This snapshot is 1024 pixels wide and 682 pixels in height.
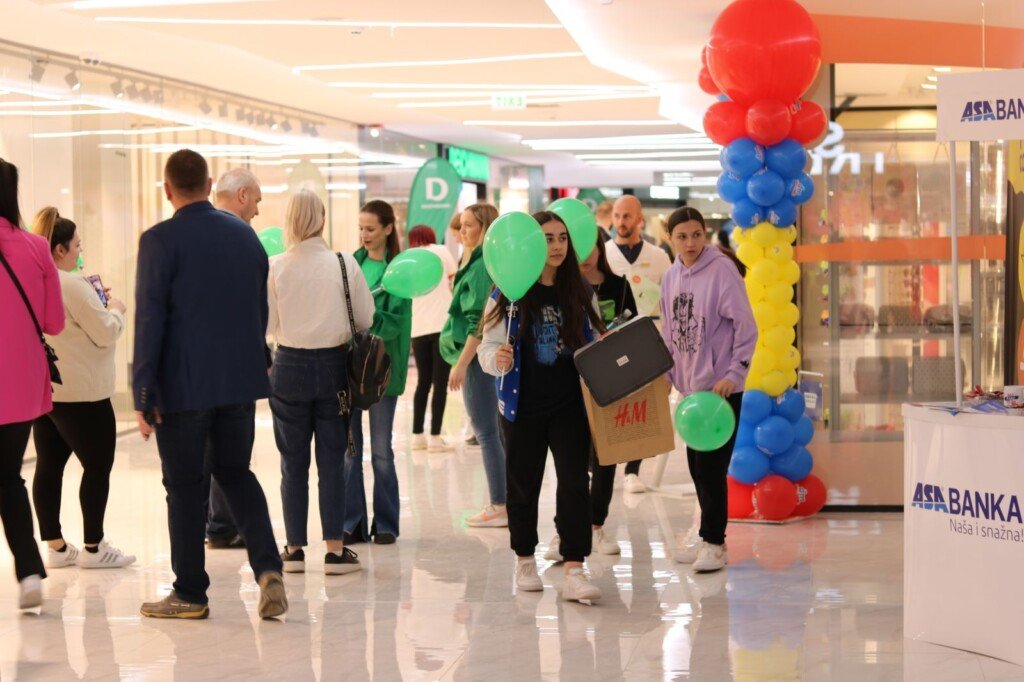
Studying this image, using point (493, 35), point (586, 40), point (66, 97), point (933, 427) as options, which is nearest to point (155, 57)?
point (66, 97)

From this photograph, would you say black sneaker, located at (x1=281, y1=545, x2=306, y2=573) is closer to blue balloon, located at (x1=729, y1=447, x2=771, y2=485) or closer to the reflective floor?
the reflective floor

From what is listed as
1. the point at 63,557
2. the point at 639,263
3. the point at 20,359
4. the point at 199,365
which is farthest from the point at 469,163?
the point at 199,365

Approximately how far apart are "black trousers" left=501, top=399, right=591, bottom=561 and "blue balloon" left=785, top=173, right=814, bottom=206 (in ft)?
6.71

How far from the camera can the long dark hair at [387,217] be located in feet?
19.7

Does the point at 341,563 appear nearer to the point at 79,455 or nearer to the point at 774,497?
the point at 79,455

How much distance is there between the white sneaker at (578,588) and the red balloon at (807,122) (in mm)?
2670

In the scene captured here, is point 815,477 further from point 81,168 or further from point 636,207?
point 81,168

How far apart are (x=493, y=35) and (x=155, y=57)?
3.04m

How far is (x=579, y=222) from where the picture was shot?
18.3ft

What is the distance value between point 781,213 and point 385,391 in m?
2.19

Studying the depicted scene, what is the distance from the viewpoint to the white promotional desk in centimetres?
410

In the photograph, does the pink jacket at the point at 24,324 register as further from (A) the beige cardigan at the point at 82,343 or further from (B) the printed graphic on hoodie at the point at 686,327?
(B) the printed graphic on hoodie at the point at 686,327

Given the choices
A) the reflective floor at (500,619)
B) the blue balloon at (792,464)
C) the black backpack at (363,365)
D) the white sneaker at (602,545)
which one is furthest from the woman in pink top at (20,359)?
the blue balloon at (792,464)

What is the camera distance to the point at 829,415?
6.95 meters
